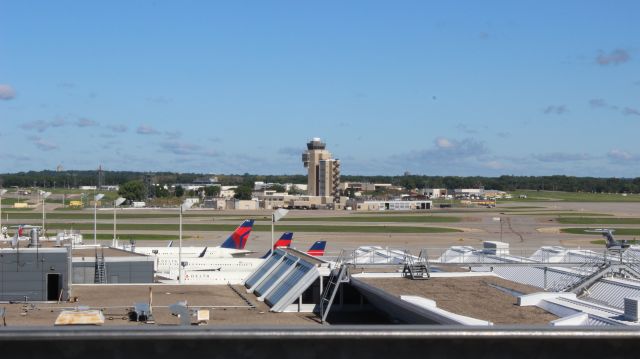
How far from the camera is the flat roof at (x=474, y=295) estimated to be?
23.2 metres

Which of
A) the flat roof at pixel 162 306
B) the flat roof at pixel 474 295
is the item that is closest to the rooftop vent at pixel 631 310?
the flat roof at pixel 474 295

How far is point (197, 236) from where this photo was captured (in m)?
108

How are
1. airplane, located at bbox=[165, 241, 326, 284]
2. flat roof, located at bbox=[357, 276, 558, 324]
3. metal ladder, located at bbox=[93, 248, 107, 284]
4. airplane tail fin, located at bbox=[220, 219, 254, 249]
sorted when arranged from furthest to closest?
airplane tail fin, located at bbox=[220, 219, 254, 249], airplane, located at bbox=[165, 241, 326, 284], metal ladder, located at bbox=[93, 248, 107, 284], flat roof, located at bbox=[357, 276, 558, 324]

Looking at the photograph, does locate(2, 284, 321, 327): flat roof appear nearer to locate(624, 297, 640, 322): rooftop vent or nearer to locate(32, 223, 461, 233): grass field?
locate(624, 297, 640, 322): rooftop vent

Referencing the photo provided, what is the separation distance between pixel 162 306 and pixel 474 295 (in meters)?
12.4

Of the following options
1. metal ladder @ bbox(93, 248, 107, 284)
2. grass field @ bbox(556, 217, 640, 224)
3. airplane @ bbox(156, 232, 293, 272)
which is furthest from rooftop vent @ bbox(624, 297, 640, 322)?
grass field @ bbox(556, 217, 640, 224)

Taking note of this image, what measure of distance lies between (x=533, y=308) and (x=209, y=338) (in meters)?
19.6

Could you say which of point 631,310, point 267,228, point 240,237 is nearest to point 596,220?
point 267,228

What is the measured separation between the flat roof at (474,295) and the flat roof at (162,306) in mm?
3761

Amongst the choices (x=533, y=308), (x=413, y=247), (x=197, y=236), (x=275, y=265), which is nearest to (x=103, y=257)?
(x=275, y=265)

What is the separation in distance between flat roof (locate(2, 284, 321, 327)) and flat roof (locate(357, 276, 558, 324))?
12.3 ft

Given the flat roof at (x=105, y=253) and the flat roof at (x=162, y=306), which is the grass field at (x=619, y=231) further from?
the flat roof at (x=162, y=306)

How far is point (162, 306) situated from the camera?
3098 centimetres

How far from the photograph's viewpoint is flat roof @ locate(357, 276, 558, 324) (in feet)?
76.2
